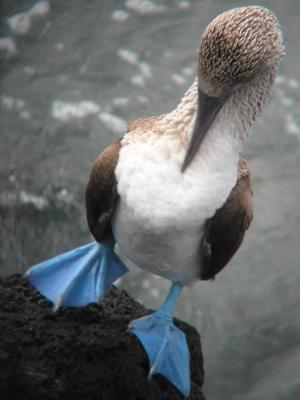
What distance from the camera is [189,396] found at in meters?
2.52

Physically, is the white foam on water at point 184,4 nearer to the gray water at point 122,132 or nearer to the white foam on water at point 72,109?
the gray water at point 122,132

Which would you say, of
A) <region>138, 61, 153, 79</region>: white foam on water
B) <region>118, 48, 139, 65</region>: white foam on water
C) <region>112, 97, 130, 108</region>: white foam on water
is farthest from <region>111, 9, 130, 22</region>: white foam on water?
<region>112, 97, 130, 108</region>: white foam on water

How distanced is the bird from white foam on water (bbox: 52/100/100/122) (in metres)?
4.15

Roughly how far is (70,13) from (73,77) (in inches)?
25.3

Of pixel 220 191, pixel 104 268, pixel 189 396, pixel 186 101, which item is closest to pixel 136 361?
pixel 189 396

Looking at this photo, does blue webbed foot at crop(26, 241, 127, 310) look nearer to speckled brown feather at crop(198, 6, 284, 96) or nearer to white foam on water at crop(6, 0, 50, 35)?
speckled brown feather at crop(198, 6, 284, 96)

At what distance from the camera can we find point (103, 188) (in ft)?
8.09

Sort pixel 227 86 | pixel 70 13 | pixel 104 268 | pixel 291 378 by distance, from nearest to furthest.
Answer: pixel 227 86
pixel 104 268
pixel 291 378
pixel 70 13

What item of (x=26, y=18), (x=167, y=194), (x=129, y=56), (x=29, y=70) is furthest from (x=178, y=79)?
(x=167, y=194)

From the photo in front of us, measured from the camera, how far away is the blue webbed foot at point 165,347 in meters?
2.41

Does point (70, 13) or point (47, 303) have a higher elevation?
point (47, 303)

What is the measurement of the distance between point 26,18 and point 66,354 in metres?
4.89

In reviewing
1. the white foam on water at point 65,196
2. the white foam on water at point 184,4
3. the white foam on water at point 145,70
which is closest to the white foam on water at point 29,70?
the white foam on water at point 145,70

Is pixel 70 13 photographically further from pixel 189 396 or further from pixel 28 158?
pixel 189 396
